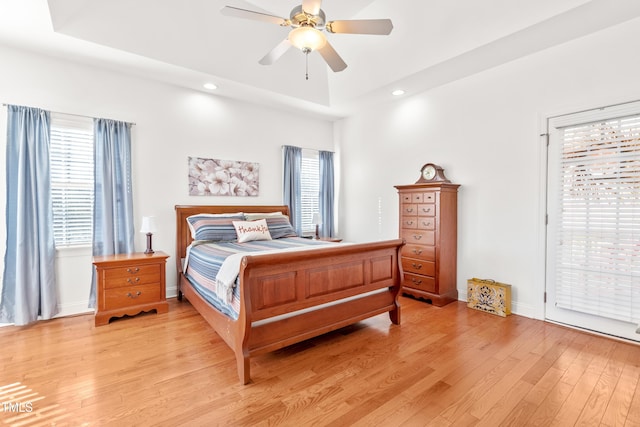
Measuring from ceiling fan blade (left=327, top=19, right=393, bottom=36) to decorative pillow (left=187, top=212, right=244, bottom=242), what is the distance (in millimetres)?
2584

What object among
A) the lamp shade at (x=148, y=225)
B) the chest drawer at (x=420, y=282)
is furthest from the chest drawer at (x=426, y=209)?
the lamp shade at (x=148, y=225)

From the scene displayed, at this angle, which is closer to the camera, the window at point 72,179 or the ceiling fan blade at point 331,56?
the ceiling fan blade at point 331,56

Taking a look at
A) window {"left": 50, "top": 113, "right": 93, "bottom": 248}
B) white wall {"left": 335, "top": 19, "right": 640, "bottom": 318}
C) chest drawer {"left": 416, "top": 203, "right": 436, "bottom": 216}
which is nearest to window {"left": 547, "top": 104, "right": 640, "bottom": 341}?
white wall {"left": 335, "top": 19, "right": 640, "bottom": 318}

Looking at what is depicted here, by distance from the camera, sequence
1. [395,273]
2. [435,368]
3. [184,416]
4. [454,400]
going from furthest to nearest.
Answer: [395,273], [435,368], [454,400], [184,416]

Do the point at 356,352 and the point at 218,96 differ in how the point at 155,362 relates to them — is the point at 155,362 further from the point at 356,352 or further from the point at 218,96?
the point at 218,96

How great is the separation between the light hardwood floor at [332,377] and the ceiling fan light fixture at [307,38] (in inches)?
95.7

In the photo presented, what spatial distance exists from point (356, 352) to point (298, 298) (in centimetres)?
71

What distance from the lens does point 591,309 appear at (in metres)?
3.01

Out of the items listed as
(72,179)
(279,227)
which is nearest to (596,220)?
(279,227)

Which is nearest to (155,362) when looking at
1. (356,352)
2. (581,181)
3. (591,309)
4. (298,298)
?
(298,298)

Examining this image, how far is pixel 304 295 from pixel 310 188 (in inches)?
128

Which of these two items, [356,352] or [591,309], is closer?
[356,352]

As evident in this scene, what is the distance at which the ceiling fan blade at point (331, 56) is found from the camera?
8.21 feet

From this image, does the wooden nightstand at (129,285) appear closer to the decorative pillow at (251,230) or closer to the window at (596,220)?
the decorative pillow at (251,230)
